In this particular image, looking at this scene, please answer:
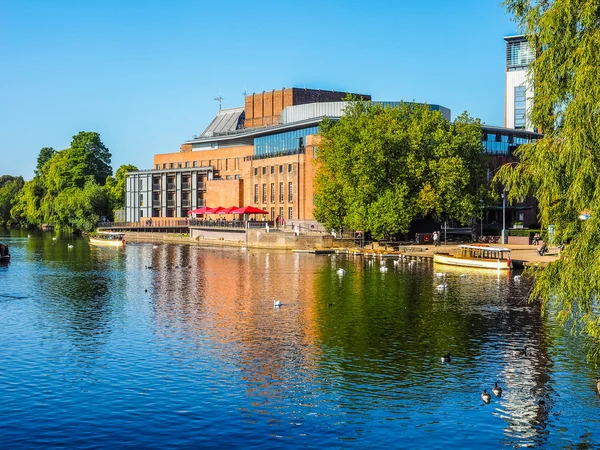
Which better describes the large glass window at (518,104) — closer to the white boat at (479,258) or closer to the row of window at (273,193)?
the row of window at (273,193)

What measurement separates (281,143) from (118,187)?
61991mm

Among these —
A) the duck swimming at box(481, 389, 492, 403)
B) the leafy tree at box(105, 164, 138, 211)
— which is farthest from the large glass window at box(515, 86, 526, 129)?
the duck swimming at box(481, 389, 492, 403)

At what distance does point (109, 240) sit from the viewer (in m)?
127

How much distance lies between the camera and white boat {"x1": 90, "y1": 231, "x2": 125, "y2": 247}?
124 meters

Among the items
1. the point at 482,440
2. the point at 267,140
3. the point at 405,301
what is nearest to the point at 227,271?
the point at 405,301

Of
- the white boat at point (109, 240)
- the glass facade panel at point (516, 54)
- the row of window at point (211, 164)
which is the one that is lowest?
the white boat at point (109, 240)

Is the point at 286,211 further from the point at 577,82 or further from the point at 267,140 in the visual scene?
the point at 577,82

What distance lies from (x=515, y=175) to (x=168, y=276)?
1906 inches

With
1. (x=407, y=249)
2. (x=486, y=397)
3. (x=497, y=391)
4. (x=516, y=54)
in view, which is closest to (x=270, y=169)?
(x=407, y=249)

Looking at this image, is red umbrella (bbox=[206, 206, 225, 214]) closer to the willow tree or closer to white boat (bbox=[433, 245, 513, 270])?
white boat (bbox=[433, 245, 513, 270])

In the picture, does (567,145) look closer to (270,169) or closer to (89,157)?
(270,169)

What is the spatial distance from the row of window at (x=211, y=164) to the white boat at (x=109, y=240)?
29591mm

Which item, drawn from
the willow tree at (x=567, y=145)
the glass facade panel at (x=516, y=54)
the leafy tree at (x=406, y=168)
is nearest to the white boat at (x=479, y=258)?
the leafy tree at (x=406, y=168)

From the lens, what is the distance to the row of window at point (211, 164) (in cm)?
15112
